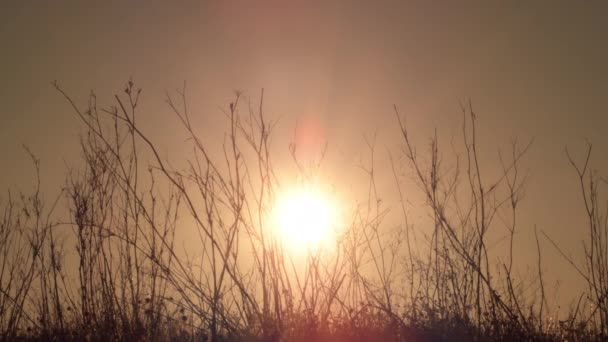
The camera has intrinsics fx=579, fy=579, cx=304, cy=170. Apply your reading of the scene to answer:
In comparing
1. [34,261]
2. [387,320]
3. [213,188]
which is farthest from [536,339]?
[34,261]

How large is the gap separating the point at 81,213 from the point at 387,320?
1.95 meters

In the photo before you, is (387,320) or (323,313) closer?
(323,313)

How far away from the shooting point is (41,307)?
3.59 meters

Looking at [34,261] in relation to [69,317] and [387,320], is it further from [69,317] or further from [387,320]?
[387,320]

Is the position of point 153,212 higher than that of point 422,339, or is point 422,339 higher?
point 153,212

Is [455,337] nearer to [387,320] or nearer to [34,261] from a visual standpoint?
[387,320]

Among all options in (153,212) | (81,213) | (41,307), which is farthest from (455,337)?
(41,307)

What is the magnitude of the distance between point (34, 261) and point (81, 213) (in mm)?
767

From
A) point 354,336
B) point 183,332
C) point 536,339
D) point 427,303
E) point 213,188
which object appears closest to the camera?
point 536,339

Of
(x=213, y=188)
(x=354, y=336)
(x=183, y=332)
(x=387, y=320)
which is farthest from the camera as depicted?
(x=387, y=320)

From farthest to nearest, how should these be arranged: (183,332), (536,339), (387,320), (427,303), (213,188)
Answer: (427,303)
(387,320)
(183,332)
(213,188)
(536,339)

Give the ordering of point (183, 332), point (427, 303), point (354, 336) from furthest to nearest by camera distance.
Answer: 1. point (427, 303)
2. point (183, 332)
3. point (354, 336)

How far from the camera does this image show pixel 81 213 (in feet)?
9.91

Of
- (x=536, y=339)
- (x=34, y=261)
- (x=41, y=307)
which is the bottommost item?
(x=536, y=339)
